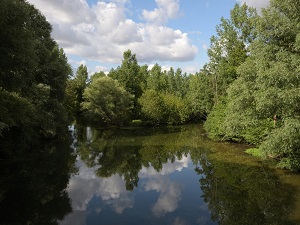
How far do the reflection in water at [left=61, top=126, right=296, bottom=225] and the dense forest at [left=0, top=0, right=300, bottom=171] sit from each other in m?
2.45

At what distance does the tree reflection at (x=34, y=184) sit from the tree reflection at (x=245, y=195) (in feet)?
25.1

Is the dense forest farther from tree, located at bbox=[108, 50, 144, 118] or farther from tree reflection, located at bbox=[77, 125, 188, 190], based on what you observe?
tree, located at bbox=[108, 50, 144, 118]

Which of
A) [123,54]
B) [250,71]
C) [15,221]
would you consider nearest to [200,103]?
[123,54]

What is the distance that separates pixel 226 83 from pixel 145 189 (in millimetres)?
28805

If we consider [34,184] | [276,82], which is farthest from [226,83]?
[34,184]

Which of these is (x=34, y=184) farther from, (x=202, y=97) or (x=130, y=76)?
(x=130, y=76)

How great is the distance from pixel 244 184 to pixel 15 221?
504 inches

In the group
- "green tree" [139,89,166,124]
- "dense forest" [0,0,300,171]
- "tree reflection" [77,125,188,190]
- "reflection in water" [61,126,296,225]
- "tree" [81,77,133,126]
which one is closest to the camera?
"reflection in water" [61,126,296,225]

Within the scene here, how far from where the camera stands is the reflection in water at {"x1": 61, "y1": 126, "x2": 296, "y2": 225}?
1289cm

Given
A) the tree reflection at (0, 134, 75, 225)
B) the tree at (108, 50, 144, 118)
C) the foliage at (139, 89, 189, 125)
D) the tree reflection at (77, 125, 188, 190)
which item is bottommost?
the tree reflection at (77, 125, 188, 190)

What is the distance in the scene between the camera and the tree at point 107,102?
2218 inches

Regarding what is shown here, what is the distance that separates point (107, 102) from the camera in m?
56.1

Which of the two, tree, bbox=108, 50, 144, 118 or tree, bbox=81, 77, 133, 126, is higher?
tree, bbox=108, 50, 144, 118

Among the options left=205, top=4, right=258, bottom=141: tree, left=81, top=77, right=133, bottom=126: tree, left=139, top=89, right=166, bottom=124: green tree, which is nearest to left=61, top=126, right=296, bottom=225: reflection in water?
left=205, top=4, right=258, bottom=141: tree
